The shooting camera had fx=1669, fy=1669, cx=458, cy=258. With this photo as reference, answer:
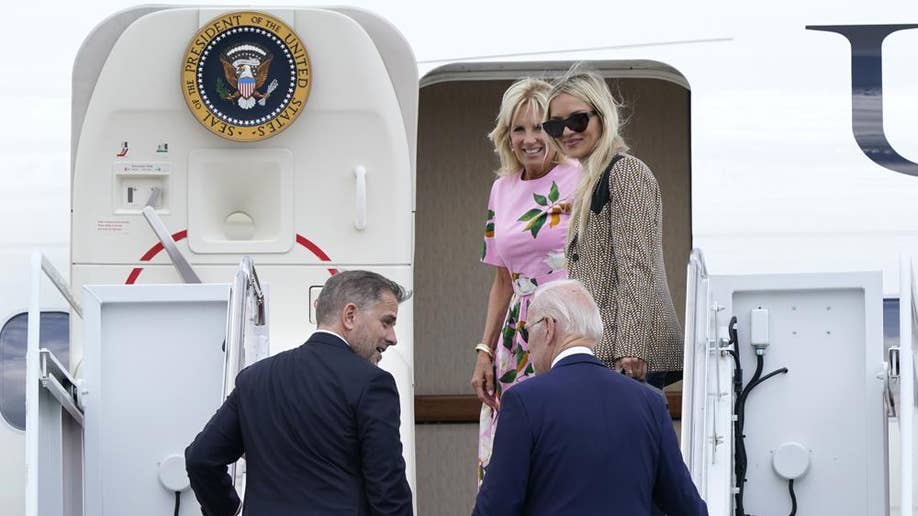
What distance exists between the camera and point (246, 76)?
18.0 ft

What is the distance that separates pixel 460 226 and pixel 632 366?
8.16 feet

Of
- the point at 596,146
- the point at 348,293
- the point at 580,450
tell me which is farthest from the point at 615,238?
the point at 580,450

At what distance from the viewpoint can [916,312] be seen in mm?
4543

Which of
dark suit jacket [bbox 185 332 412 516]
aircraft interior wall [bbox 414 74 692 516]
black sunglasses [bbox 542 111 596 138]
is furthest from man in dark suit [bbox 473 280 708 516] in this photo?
aircraft interior wall [bbox 414 74 692 516]

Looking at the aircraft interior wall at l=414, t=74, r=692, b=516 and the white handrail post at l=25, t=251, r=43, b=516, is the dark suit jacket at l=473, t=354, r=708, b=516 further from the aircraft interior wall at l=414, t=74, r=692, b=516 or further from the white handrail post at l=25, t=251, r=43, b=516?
the aircraft interior wall at l=414, t=74, r=692, b=516

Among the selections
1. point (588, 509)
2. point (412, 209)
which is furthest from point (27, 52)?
point (588, 509)

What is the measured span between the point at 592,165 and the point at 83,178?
1.93m

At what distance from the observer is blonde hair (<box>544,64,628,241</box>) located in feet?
14.6

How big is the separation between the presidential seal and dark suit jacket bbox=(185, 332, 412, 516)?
1.74 metres

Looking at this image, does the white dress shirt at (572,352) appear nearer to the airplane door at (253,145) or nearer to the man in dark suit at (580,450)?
the man in dark suit at (580,450)

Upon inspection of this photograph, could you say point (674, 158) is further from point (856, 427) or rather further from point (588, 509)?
point (588, 509)

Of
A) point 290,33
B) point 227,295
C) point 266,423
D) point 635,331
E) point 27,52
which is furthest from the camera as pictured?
point 27,52

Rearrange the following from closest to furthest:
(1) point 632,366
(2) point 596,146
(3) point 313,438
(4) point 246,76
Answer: (3) point 313,438, (1) point 632,366, (2) point 596,146, (4) point 246,76

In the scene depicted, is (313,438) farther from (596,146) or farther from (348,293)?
(596,146)
